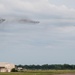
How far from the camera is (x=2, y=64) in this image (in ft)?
479

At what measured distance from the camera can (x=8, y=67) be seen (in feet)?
461

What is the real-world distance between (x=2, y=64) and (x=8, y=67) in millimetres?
6421
